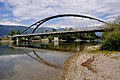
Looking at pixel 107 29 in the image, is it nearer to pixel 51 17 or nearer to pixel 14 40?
pixel 51 17

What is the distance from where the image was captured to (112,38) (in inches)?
1938

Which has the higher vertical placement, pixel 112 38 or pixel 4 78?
pixel 112 38

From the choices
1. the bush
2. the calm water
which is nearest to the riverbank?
the calm water

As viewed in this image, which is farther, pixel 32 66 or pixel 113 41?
pixel 113 41

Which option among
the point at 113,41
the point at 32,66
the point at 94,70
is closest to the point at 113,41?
the point at 113,41

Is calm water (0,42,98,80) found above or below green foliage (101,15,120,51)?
below

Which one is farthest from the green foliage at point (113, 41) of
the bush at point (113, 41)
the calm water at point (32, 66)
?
the calm water at point (32, 66)

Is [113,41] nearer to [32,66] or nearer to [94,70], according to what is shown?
[32,66]

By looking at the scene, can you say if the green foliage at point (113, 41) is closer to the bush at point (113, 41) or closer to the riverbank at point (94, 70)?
the bush at point (113, 41)

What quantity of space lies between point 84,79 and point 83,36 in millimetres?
177550

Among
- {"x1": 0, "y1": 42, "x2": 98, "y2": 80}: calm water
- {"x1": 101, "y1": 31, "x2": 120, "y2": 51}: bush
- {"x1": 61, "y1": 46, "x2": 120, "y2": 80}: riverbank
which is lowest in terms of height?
{"x1": 0, "y1": 42, "x2": 98, "y2": 80}: calm water

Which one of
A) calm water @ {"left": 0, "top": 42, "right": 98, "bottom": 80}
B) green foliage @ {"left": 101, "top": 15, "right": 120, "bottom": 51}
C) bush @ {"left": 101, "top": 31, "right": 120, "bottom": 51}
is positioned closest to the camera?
calm water @ {"left": 0, "top": 42, "right": 98, "bottom": 80}

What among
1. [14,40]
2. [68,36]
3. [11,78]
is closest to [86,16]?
[68,36]

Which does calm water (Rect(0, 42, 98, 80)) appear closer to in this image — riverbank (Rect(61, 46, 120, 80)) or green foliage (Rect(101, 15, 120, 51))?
riverbank (Rect(61, 46, 120, 80))
